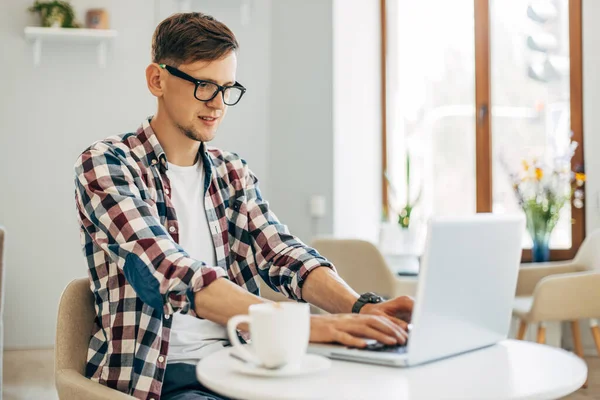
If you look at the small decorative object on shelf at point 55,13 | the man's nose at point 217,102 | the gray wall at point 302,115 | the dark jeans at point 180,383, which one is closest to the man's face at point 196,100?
the man's nose at point 217,102

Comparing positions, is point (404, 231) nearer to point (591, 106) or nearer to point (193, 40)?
point (591, 106)

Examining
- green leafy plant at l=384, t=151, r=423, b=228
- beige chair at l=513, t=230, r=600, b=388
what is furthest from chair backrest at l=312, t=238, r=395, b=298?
green leafy plant at l=384, t=151, r=423, b=228

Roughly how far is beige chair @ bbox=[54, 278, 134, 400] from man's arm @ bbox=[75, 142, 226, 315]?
112mm

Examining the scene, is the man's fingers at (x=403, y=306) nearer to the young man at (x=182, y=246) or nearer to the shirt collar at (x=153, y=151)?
the young man at (x=182, y=246)

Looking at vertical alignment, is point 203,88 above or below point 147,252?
above

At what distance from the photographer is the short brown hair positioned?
5.02 feet

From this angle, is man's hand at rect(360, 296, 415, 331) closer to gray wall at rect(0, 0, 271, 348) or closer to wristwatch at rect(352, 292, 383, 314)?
wristwatch at rect(352, 292, 383, 314)

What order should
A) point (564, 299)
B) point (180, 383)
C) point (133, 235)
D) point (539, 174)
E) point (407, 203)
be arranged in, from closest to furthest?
1. point (133, 235)
2. point (180, 383)
3. point (564, 299)
4. point (539, 174)
5. point (407, 203)

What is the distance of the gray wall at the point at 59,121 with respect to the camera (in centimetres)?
456

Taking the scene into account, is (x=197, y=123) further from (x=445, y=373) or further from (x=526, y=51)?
(x=526, y=51)

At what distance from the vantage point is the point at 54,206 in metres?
4.59

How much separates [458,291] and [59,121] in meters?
4.05

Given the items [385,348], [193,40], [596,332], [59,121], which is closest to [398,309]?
[385,348]

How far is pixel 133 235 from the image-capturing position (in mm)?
1275
